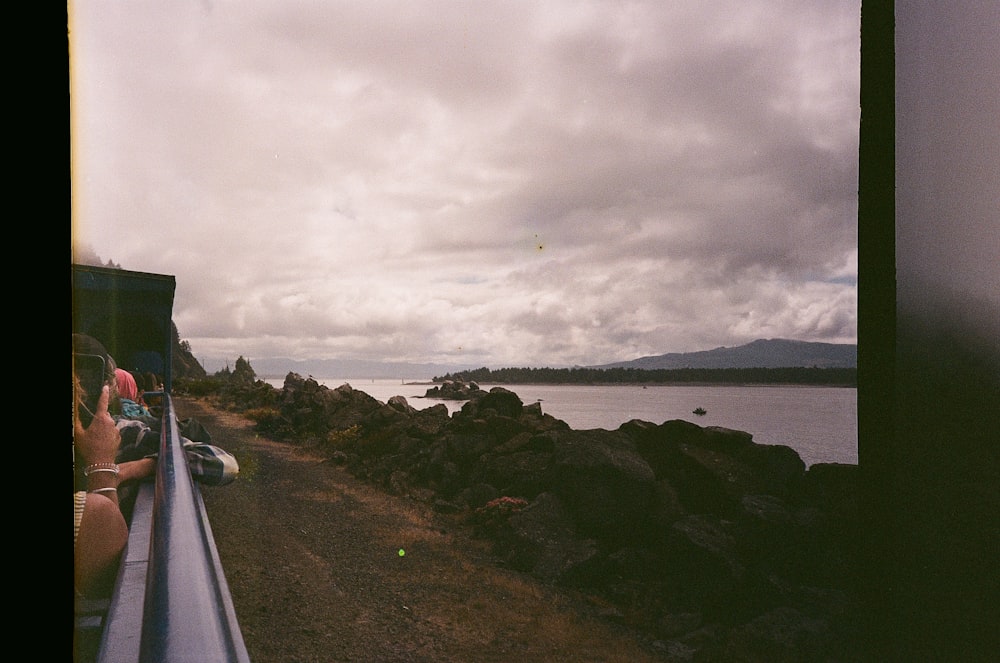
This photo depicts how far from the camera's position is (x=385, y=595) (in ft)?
13.8

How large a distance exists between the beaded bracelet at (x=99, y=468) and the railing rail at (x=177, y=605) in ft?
1.74

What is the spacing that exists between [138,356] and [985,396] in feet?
25.6

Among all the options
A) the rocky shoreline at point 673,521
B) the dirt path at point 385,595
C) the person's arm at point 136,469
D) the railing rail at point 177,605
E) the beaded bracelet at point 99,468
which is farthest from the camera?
the rocky shoreline at point 673,521

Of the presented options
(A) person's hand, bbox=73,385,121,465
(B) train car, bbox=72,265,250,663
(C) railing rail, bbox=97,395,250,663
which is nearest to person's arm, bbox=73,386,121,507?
(A) person's hand, bbox=73,385,121,465

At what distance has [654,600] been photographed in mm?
4363

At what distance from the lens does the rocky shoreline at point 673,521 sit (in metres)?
3.89

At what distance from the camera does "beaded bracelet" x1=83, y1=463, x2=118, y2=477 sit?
5.31ft

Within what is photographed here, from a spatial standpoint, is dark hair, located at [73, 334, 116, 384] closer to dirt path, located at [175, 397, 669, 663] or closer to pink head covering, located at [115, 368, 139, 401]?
pink head covering, located at [115, 368, 139, 401]

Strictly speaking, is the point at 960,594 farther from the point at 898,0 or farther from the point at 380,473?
the point at 380,473

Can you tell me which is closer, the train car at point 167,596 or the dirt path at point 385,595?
the train car at point 167,596

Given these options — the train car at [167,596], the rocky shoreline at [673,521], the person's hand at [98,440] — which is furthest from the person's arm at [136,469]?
the rocky shoreline at [673,521]

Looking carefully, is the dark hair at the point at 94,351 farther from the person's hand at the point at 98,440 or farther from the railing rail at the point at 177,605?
the railing rail at the point at 177,605

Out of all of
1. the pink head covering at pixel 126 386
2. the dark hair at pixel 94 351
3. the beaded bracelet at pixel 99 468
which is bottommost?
the beaded bracelet at pixel 99 468

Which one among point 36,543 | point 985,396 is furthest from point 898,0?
point 36,543
